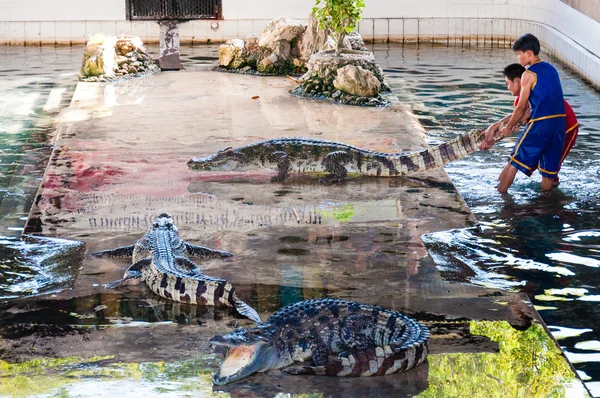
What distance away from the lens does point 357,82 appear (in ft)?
46.9

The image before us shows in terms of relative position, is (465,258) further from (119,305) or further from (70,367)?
(70,367)

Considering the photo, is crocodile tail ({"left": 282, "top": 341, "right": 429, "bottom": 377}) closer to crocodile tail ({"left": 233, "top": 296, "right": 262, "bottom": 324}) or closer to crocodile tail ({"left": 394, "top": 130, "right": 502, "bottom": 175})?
crocodile tail ({"left": 233, "top": 296, "right": 262, "bottom": 324})

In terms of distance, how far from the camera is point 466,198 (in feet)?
31.1

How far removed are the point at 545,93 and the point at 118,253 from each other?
14.7 feet

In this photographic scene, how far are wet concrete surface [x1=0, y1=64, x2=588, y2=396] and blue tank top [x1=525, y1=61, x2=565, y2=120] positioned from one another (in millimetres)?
1203

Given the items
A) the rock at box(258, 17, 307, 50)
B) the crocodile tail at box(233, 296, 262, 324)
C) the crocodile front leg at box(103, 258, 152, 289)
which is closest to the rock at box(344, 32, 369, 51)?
the rock at box(258, 17, 307, 50)

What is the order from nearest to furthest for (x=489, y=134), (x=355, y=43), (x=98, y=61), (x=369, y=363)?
1. (x=369, y=363)
2. (x=489, y=134)
3. (x=98, y=61)
4. (x=355, y=43)

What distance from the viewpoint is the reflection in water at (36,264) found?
6.94m

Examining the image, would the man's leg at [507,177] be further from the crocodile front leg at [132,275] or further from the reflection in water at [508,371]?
the crocodile front leg at [132,275]

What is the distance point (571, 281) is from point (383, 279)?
1448 mm

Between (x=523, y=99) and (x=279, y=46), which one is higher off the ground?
(x=279, y=46)

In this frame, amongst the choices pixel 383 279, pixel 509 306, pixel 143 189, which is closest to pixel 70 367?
pixel 383 279

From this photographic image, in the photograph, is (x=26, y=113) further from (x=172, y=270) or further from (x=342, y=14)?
(x=172, y=270)

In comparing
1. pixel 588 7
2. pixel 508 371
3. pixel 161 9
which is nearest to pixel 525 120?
pixel 508 371
